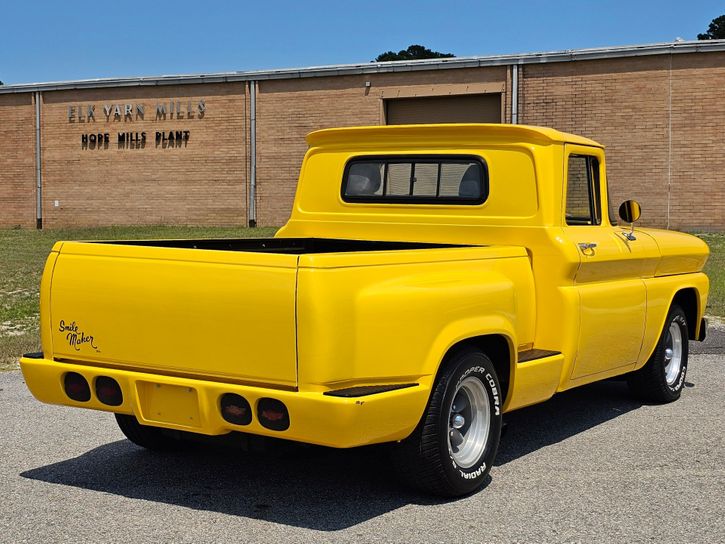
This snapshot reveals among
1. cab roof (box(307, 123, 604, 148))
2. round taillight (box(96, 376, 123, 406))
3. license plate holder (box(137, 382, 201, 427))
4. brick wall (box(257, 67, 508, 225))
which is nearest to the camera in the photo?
license plate holder (box(137, 382, 201, 427))

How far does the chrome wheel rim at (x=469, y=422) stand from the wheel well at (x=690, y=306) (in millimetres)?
3210

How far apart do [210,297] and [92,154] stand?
98.0 ft

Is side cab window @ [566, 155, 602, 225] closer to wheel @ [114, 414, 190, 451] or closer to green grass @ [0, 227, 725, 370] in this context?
wheel @ [114, 414, 190, 451]

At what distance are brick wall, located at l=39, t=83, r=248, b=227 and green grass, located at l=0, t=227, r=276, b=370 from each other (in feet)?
3.23

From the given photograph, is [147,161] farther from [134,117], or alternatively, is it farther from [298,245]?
[298,245]

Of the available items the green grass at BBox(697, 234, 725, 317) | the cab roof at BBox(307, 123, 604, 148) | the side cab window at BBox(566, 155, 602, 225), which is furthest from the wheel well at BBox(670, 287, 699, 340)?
the green grass at BBox(697, 234, 725, 317)

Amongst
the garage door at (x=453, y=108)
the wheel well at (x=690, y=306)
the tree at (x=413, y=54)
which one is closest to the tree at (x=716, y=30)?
the tree at (x=413, y=54)

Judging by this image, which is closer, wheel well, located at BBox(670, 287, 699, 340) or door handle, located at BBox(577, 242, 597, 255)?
door handle, located at BBox(577, 242, 597, 255)

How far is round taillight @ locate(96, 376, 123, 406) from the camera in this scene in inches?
194

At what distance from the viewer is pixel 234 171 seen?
1227 inches

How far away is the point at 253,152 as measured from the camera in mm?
30797

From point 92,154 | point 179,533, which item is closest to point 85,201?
point 92,154

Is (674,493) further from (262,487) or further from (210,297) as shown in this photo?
(210,297)

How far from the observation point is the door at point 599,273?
6.10 meters
